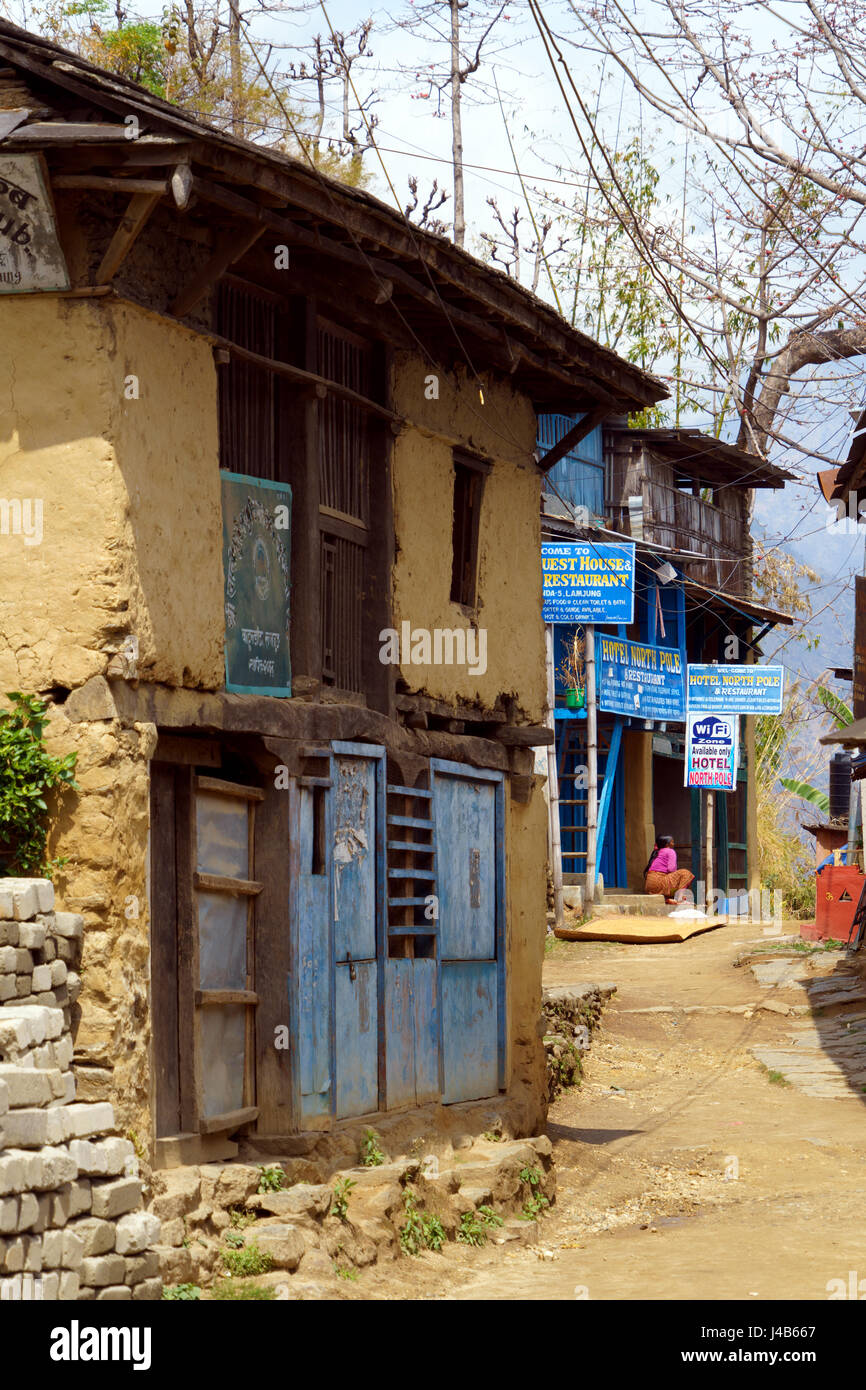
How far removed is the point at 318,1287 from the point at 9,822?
260cm

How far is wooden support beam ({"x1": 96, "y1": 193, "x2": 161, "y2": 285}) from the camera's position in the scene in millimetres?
7730

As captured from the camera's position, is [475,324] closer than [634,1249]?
No

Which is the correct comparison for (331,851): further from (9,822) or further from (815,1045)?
(815,1045)

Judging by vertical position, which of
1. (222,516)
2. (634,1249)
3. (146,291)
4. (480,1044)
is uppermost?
(146,291)

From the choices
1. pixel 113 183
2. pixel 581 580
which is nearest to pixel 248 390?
pixel 113 183

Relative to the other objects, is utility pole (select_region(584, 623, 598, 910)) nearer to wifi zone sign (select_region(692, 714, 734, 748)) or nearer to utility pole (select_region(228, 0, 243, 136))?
wifi zone sign (select_region(692, 714, 734, 748))

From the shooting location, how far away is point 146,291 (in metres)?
8.35

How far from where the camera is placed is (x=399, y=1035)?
10625 millimetres

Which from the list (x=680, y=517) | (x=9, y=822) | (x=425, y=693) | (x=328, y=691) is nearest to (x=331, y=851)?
(x=328, y=691)

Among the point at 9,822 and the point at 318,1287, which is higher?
the point at 9,822

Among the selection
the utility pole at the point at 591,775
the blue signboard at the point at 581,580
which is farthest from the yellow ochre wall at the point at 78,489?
the utility pole at the point at 591,775

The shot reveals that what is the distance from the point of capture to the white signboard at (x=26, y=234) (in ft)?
25.3

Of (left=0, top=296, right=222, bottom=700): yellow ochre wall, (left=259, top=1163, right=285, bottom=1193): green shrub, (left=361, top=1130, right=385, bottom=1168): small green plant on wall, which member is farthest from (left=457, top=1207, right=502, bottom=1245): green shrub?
(left=0, top=296, right=222, bottom=700): yellow ochre wall

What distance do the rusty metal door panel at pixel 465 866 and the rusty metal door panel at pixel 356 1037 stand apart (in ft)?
4.17
